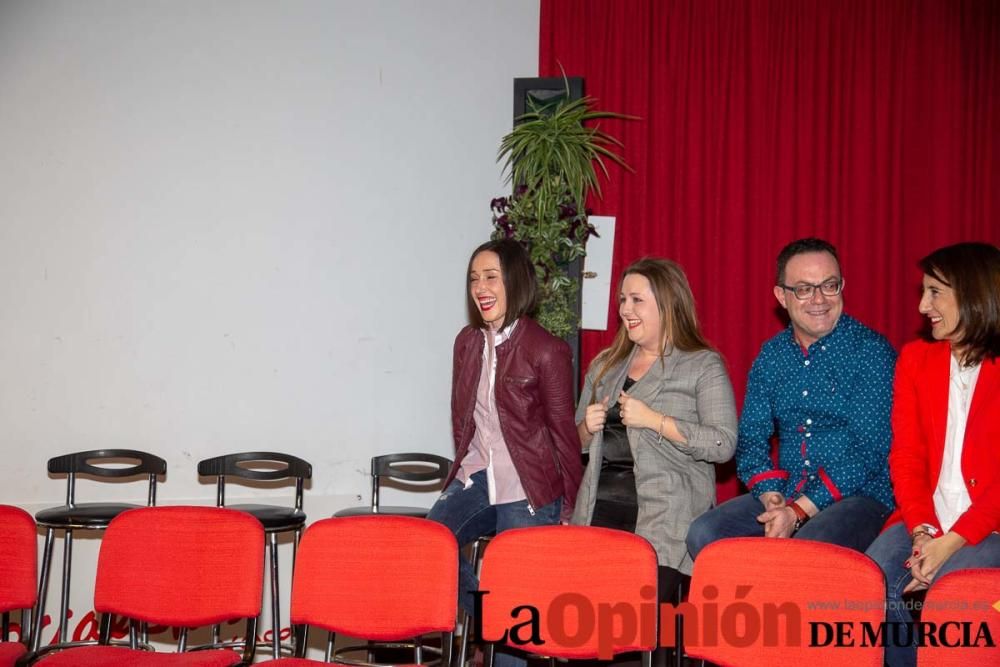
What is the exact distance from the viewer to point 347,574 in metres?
2.52

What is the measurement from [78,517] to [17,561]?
1.02m

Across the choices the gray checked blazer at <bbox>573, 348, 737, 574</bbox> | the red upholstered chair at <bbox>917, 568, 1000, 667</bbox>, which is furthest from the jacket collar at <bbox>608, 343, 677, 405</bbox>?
the red upholstered chair at <bbox>917, 568, 1000, 667</bbox>

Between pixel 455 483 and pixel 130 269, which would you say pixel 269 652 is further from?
pixel 130 269

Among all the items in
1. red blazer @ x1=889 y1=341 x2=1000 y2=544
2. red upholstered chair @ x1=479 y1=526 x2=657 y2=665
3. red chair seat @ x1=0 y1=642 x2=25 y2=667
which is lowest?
red chair seat @ x1=0 y1=642 x2=25 y2=667

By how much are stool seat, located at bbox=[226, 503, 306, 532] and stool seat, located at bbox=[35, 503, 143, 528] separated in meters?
0.50

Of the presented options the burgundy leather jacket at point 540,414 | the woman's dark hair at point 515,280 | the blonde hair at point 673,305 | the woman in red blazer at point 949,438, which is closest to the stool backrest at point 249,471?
the burgundy leather jacket at point 540,414

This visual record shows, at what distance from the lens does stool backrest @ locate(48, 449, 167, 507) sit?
4031mm

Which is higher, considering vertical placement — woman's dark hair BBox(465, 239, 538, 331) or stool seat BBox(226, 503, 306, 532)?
woman's dark hair BBox(465, 239, 538, 331)

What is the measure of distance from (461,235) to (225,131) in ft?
4.35

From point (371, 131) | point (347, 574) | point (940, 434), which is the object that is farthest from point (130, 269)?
point (940, 434)

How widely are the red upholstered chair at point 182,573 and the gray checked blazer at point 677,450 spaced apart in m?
1.15

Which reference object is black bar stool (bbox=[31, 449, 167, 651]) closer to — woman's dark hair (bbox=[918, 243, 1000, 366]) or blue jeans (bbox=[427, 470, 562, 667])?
blue jeans (bbox=[427, 470, 562, 667])

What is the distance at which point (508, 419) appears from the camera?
3232 mm

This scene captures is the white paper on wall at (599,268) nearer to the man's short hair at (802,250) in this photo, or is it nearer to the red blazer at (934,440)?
the man's short hair at (802,250)
